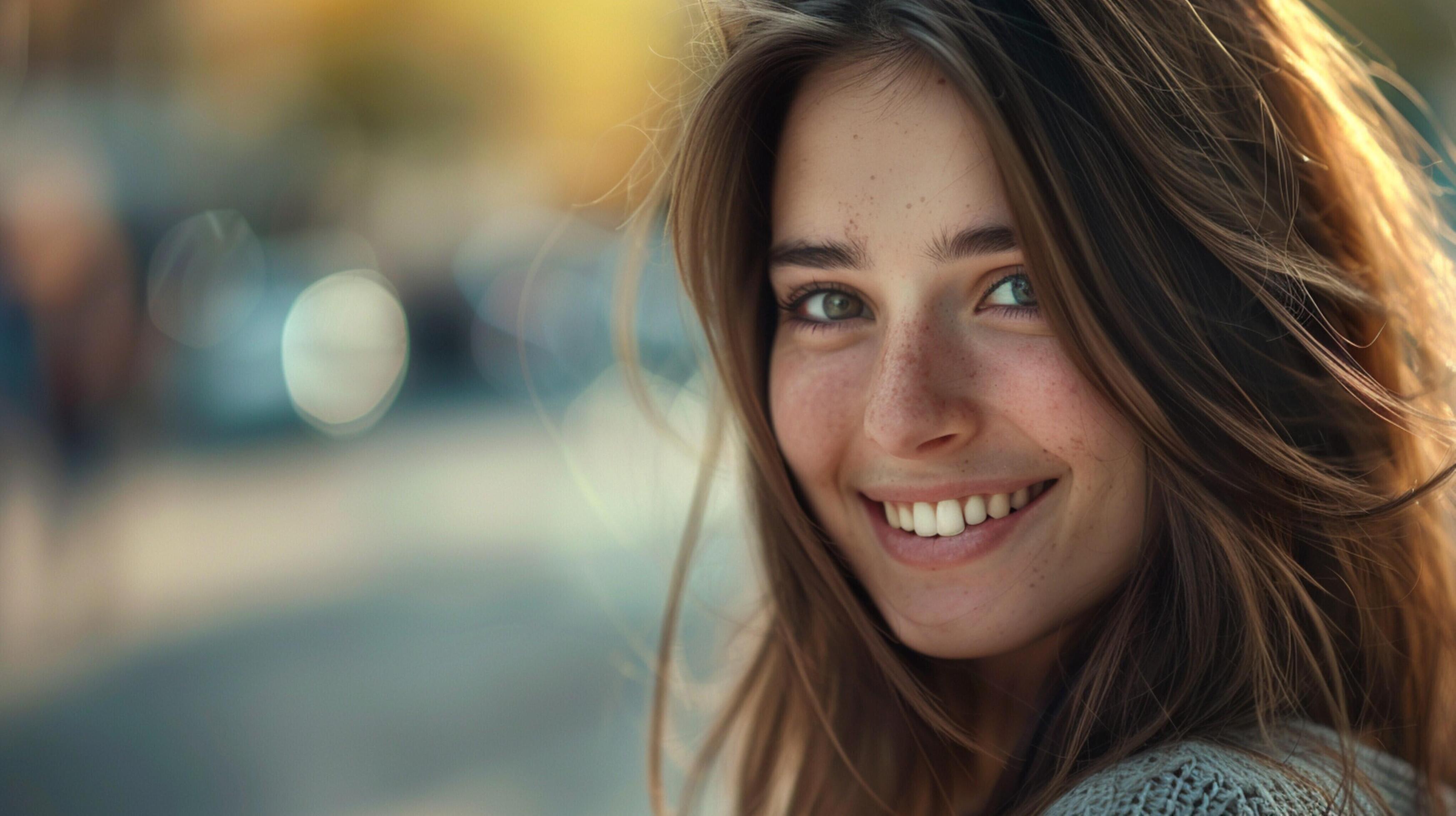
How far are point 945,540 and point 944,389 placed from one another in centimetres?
23

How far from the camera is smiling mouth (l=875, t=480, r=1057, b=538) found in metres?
1.53

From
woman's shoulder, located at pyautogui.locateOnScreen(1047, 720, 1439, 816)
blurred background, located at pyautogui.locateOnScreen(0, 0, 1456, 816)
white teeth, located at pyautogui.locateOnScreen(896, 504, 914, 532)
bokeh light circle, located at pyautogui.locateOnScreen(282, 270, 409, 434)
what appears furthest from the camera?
bokeh light circle, located at pyautogui.locateOnScreen(282, 270, 409, 434)

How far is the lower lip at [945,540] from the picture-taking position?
5.00 feet

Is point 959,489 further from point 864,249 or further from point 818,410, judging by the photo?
point 864,249

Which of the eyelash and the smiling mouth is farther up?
the eyelash

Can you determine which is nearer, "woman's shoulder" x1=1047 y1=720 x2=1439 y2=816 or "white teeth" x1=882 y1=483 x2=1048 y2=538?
"woman's shoulder" x1=1047 y1=720 x2=1439 y2=816

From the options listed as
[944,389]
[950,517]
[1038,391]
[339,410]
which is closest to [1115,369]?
[1038,391]

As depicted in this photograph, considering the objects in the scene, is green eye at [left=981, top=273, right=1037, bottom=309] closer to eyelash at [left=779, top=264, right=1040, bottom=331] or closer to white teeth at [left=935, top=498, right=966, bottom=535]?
eyelash at [left=779, top=264, right=1040, bottom=331]

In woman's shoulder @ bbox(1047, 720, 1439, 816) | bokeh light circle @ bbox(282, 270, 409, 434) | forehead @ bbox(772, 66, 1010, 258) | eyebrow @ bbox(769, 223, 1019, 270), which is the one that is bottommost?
bokeh light circle @ bbox(282, 270, 409, 434)

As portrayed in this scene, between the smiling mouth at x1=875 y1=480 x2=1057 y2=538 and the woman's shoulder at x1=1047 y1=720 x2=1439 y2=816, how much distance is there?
0.36 meters

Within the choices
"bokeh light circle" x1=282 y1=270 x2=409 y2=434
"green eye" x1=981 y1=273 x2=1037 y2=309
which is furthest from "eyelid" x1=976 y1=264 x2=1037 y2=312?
"bokeh light circle" x1=282 y1=270 x2=409 y2=434

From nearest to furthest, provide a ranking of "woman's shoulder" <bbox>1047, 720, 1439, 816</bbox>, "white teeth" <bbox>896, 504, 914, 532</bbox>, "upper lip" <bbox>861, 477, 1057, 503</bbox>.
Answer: "woman's shoulder" <bbox>1047, 720, 1439, 816</bbox>
"upper lip" <bbox>861, 477, 1057, 503</bbox>
"white teeth" <bbox>896, 504, 914, 532</bbox>

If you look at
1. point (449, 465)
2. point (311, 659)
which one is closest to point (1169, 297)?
point (311, 659)

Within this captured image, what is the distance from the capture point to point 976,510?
1541 millimetres
